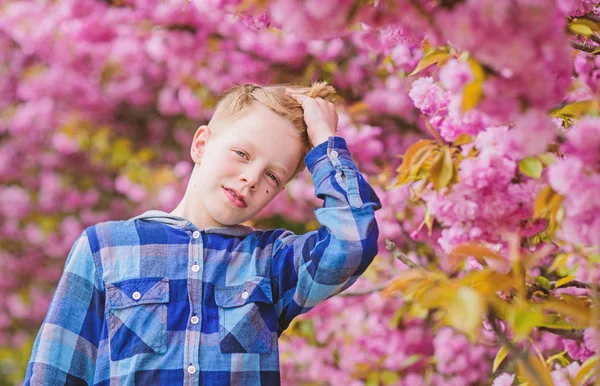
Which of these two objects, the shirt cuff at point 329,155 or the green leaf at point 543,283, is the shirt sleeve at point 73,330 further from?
the green leaf at point 543,283

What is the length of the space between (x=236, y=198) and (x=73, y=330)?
457 millimetres

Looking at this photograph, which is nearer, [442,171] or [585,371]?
[585,371]

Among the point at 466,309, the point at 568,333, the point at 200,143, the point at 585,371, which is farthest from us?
the point at 200,143

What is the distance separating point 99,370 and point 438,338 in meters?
1.73

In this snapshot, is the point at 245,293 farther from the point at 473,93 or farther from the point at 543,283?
the point at 473,93

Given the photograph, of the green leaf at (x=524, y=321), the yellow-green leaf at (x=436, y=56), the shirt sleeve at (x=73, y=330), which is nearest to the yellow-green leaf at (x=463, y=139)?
the yellow-green leaf at (x=436, y=56)

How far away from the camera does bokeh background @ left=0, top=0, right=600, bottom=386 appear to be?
1.01 m

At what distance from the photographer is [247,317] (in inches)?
66.2

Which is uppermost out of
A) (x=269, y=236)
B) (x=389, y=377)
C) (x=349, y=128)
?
(x=269, y=236)

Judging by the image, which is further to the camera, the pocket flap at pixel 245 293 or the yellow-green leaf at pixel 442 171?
the pocket flap at pixel 245 293

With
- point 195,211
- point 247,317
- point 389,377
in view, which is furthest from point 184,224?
point 389,377

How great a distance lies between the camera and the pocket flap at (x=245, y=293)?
66.8 inches

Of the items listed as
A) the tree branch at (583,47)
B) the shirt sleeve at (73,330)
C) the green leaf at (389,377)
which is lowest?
the green leaf at (389,377)

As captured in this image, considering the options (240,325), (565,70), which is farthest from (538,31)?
(240,325)
